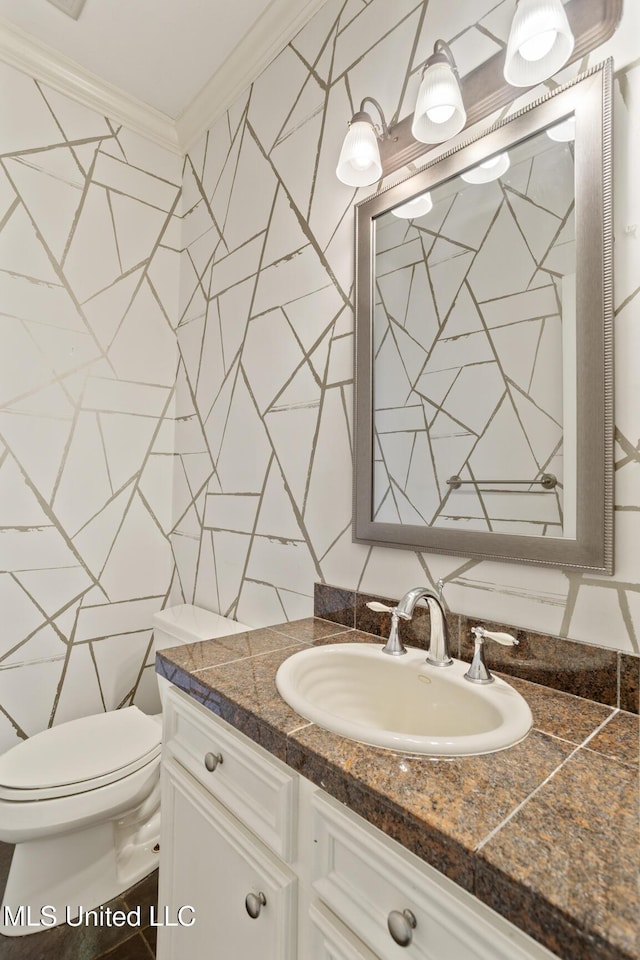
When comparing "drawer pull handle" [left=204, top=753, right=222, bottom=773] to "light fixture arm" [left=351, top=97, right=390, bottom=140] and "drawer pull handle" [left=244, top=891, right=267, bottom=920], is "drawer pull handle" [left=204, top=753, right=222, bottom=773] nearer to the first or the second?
"drawer pull handle" [left=244, top=891, right=267, bottom=920]

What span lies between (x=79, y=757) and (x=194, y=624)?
1.74 feet

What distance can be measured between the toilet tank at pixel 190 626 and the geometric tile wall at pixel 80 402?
0.92 feet

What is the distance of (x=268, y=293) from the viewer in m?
1.72

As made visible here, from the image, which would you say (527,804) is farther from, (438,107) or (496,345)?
(438,107)

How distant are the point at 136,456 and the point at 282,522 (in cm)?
91

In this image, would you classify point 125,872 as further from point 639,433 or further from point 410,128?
point 410,128

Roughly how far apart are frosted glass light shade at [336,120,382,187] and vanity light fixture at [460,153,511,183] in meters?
0.25

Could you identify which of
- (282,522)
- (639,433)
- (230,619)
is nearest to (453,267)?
(639,433)

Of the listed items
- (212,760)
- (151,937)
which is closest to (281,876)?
(212,760)

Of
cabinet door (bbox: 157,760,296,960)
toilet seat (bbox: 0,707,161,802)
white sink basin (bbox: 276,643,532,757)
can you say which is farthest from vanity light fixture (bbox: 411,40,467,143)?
toilet seat (bbox: 0,707,161,802)

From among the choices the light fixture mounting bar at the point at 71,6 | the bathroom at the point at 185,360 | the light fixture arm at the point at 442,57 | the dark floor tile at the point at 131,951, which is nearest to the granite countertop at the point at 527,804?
the bathroom at the point at 185,360

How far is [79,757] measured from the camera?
4.76ft

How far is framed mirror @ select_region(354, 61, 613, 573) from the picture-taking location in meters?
0.89

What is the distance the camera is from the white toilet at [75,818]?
1.28 meters
